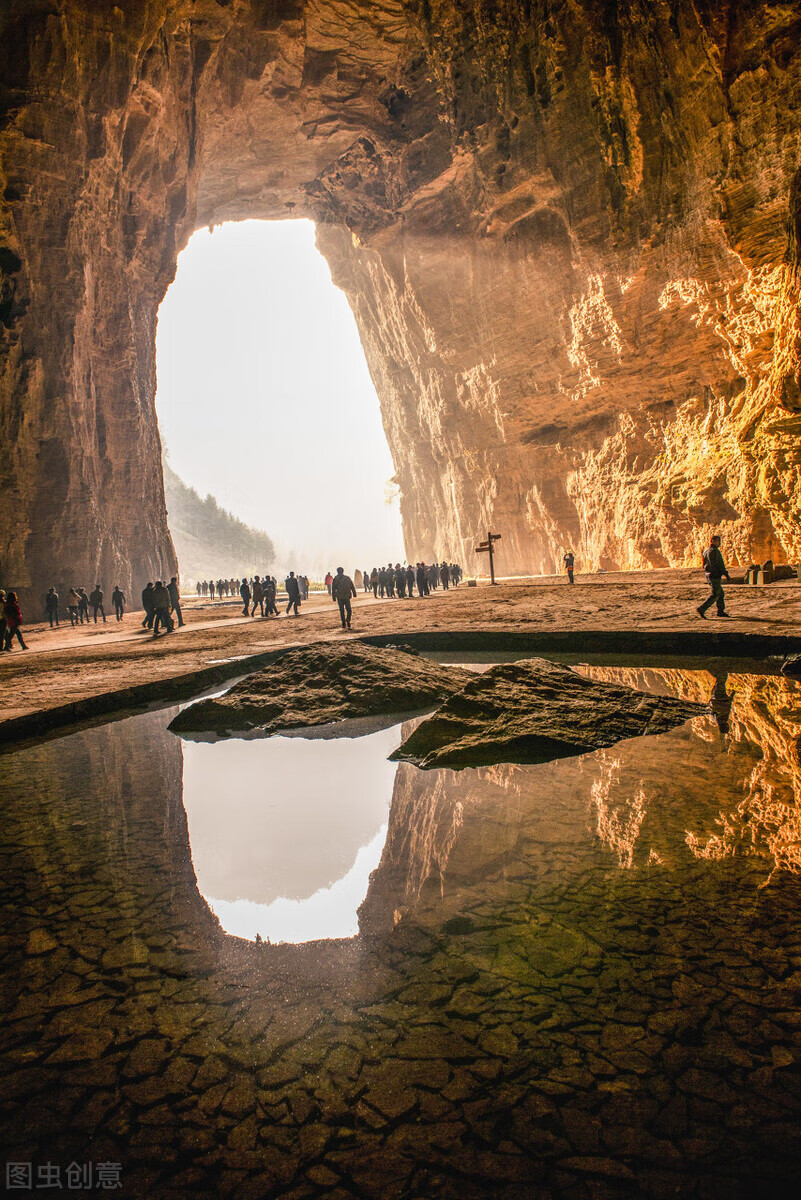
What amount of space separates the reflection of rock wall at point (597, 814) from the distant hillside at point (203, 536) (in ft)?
311

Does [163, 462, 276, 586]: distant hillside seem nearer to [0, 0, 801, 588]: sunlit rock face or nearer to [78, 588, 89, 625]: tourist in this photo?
[0, 0, 801, 588]: sunlit rock face

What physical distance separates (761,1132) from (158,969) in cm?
193

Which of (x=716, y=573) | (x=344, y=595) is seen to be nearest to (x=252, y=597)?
(x=344, y=595)

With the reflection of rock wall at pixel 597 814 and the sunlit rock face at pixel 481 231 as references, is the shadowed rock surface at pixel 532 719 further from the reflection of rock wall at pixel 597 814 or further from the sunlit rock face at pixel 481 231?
the sunlit rock face at pixel 481 231

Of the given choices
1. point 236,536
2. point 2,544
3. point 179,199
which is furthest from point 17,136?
point 236,536

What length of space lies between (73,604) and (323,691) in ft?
64.5

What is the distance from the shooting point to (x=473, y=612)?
1535 centimetres

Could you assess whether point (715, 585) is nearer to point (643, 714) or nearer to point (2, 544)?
point (643, 714)

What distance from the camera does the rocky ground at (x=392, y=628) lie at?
885 centimetres

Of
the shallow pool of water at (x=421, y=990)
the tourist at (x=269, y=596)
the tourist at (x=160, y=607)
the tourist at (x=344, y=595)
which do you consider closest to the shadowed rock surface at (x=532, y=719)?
the shallow pool of water at (x=421, y=990)

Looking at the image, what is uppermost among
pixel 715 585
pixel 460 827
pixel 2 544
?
pixel 2 544

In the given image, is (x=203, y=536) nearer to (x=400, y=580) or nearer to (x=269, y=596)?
(x=400, y=580)

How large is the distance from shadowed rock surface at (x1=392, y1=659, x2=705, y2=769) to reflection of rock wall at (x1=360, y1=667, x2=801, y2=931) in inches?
8.4

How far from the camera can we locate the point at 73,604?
2314 centimetres
